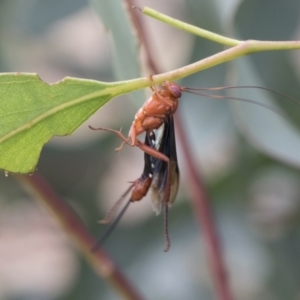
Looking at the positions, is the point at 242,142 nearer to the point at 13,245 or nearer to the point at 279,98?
the point at 279,98

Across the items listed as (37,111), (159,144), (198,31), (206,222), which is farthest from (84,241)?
→ (198,31)

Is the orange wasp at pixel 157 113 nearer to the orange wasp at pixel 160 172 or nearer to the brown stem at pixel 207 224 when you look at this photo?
the orange wasp at pixel 160 172

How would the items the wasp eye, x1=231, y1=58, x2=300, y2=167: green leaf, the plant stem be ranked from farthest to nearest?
x1=231, y1=58, x2=300, y2=167: green leaf
the wasp eye
the plant stem

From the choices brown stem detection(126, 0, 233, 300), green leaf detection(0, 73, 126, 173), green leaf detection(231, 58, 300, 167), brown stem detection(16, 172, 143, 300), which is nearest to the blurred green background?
green leaf detection(231, 58, 300, 167)

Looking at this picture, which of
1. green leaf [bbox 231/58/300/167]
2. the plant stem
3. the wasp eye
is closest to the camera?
the plant stem

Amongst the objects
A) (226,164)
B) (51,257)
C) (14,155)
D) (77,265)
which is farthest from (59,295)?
(14,155)

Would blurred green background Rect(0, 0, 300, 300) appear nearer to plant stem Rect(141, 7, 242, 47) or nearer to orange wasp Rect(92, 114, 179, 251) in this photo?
orange wasp Rect(92, 114, 179, 251)

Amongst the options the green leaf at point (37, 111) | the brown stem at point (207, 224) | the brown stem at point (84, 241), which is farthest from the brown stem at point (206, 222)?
the green leaf at point (37, 111)
